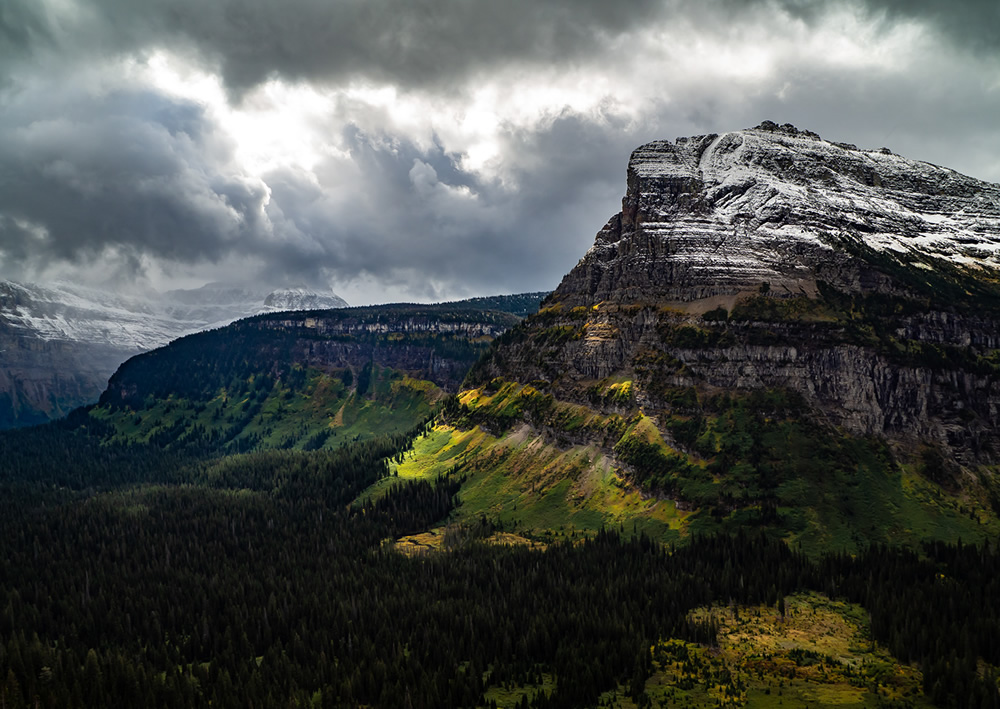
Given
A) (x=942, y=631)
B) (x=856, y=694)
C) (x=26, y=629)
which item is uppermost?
(x=942, y=631)

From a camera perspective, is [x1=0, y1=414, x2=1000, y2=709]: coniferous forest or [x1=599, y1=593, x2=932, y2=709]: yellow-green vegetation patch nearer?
[x1=599, y1=593, x2=932, y2=709]: yellow-green vegetation patch

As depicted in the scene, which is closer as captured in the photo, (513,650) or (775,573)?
(513,650)

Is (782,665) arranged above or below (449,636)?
above

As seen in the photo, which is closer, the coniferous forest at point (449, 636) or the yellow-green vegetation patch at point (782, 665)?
the yellow-green vegetation patch at point (782, 665)

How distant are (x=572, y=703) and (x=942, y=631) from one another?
8449 cm

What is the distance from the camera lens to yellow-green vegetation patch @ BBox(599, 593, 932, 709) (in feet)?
466

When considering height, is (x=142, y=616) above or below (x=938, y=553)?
below

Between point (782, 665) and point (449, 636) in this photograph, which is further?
point (449, 636)

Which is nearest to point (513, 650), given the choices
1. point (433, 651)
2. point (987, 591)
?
point (433, 651)

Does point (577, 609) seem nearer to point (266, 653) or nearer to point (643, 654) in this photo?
point (643, 654)

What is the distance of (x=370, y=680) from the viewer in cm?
14788

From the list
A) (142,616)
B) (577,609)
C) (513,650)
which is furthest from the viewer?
(142,616)

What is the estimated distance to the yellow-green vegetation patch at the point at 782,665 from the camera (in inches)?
5595

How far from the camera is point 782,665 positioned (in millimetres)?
155750
